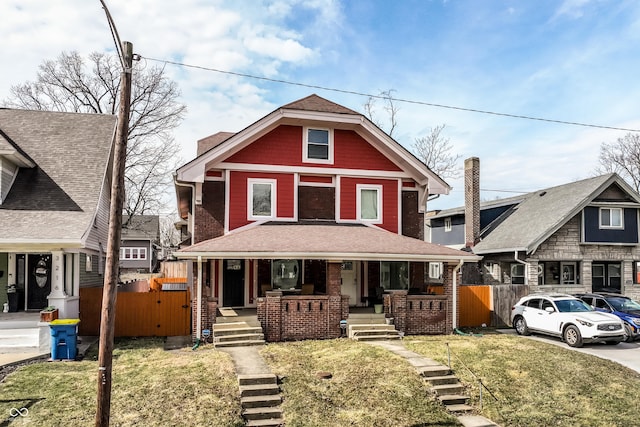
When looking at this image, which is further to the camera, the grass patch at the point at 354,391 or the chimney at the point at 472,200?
the chimney at the point at 472,200

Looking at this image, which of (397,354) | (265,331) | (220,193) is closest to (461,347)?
(397,354)

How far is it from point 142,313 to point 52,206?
443 centimetres

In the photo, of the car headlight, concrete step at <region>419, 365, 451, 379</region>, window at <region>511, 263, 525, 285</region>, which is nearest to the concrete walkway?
concrete step at <region>419, 365, 451, 379</region>

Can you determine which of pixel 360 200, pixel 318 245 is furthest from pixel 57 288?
pixel 360 200

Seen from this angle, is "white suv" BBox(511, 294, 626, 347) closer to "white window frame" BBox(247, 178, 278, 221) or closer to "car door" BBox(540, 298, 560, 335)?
"car door" BBox(540, 298, 560, 335)

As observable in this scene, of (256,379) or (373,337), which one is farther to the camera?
(373,337)

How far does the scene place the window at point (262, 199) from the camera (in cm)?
1855

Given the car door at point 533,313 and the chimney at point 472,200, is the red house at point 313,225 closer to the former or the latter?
the car door at point 533,313

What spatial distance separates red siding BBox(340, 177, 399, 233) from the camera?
19438 millimetres

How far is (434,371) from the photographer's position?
1196cm

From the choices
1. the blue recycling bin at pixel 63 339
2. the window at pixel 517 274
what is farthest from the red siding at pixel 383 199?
the blue recycling bin at pixel 63 339

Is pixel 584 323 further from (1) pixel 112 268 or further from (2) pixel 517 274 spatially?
(1) pixel 112 268

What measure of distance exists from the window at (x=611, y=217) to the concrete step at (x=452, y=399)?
17.4 metres

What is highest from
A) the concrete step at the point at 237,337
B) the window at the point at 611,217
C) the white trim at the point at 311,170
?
the white trim at the point at 311,170
